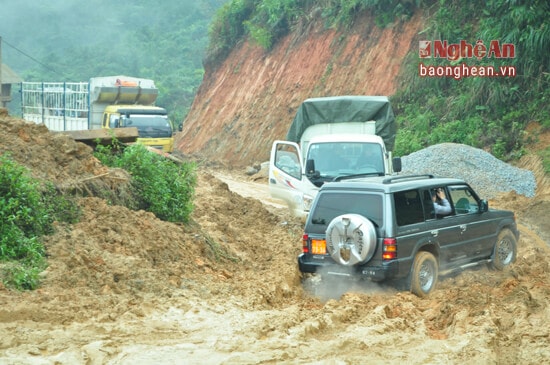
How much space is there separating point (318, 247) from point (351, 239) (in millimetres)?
702

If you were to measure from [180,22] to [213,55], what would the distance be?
2945 centimetres

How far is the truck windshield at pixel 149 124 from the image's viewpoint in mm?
27719

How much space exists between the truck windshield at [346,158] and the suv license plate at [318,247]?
5.37 meters

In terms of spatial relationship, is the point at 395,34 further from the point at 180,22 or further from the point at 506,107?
the point at 180,22

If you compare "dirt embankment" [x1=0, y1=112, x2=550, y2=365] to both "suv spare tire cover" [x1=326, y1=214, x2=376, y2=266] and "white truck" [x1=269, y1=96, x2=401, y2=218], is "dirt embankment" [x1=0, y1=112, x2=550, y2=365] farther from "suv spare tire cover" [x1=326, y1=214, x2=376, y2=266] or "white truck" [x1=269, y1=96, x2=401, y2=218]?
"white truck" [x1=269, y1=96, x2=401, y2=218]

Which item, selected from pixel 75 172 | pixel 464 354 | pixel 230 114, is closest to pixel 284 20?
pixel 230 114

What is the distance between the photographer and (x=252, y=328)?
330 inches

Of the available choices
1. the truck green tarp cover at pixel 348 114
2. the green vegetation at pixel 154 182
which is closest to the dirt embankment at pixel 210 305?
the green vegetation at pixel 154 182

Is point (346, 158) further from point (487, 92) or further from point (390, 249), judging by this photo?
point (487, 92)

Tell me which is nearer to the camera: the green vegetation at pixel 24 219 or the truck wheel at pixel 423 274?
the green vegetation at pixel 24 219

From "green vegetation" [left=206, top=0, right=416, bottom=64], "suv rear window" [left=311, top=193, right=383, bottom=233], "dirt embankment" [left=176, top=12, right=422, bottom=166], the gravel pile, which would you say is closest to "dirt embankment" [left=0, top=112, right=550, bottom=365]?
"suv rear window" [left=311, top=193, right=383, bottom=233]

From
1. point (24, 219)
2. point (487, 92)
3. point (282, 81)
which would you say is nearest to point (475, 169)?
point (487, 92)

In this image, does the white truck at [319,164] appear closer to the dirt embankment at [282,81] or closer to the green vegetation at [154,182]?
the green vegetation at [154,182]

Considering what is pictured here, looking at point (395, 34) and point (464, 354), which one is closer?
point (464, 354)
